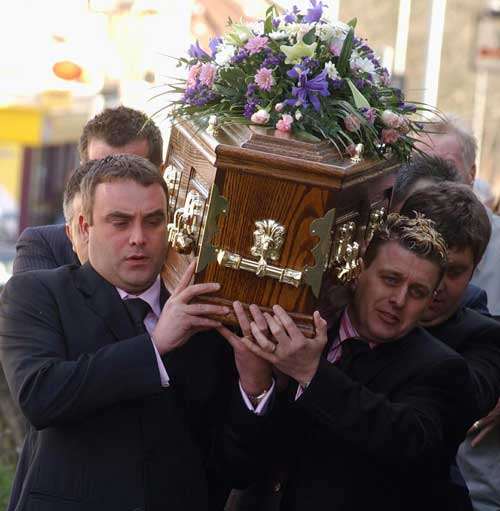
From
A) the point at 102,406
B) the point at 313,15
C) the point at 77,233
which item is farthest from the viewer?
the point at 77,233

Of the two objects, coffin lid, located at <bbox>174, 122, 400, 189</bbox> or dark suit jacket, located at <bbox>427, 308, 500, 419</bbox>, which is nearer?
coffin lid, located at <bbox>174, 122, 400, 189</bbox>

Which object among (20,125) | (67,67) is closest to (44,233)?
(67,67)

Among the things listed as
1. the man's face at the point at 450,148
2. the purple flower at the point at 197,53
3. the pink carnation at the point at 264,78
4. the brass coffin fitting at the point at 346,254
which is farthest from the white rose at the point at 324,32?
the man's face at the point at 450,148

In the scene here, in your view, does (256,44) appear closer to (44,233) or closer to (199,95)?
(199,95)

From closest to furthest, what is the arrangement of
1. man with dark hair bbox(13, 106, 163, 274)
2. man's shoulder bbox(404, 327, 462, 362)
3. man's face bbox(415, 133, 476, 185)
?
man's shoulder bbox(404, 327, 462, 362)
man with dark hair bbox(13, 106, 163, 274)
man's face bbox(415, 133, 476, 185)

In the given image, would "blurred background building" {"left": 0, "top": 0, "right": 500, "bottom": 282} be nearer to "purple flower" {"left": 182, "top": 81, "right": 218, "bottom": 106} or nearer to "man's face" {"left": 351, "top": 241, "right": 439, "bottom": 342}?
"purple flower" {"left": 182, "top": 81, "right": 218, "bottom": 106}

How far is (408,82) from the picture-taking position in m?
26.3

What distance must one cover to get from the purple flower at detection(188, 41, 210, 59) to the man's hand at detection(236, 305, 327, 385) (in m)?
1.02

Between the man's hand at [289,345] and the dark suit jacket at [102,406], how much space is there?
0.29 metres

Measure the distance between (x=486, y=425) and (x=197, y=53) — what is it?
1909 mm

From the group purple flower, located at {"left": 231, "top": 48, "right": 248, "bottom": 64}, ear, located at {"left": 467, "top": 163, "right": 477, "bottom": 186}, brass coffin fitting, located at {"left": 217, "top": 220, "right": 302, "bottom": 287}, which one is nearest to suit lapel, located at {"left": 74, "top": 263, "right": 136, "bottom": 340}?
brass coffin fitting, located at {"left": 217, "top": 220, "right": 302, "bottom": 287}

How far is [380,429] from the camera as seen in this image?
425 centimetres

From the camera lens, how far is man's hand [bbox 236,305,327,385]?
162 inches

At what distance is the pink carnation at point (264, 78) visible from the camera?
4246 mm
